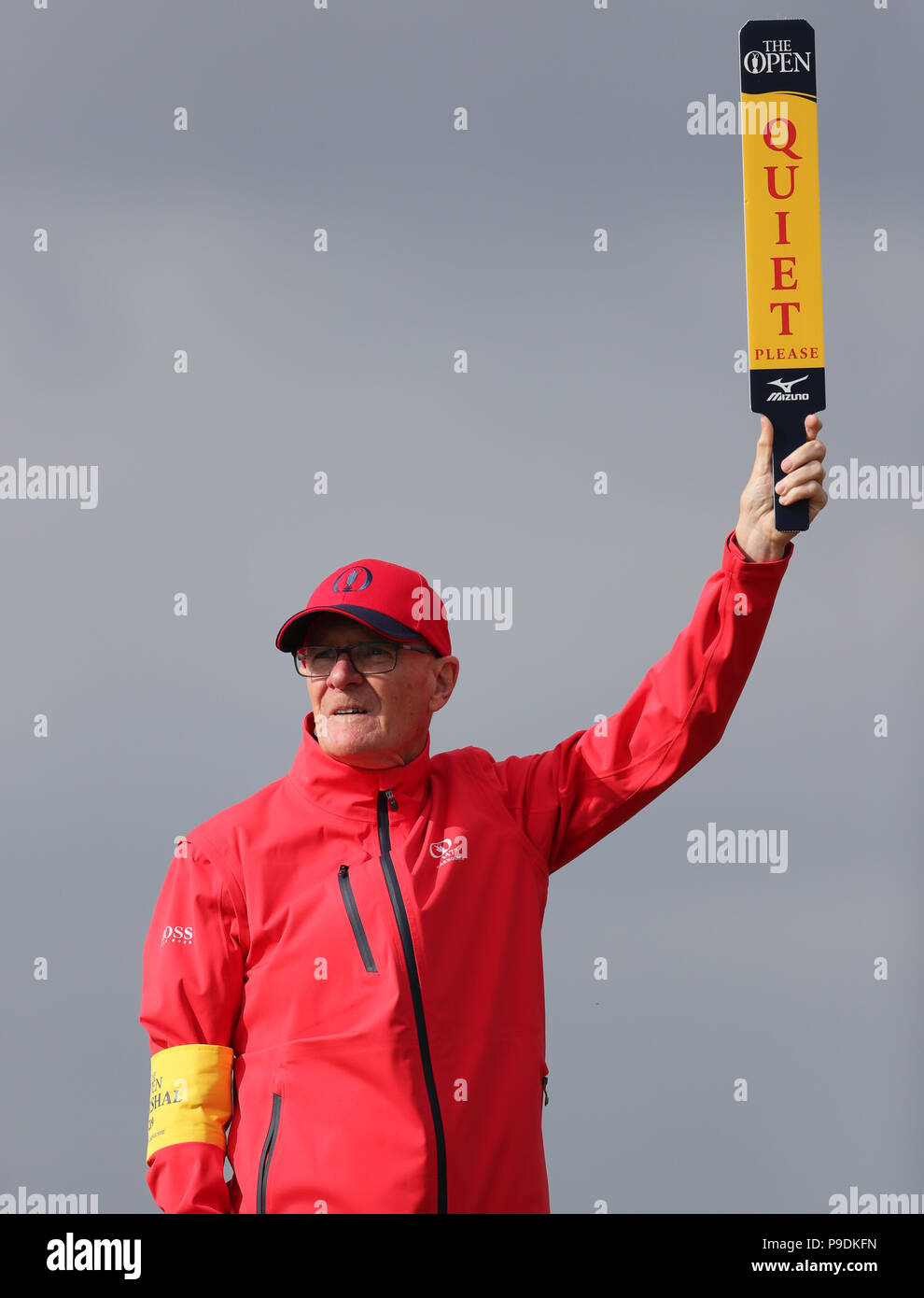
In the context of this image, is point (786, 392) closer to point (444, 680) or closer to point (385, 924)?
point (444, 680)

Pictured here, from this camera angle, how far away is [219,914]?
9.73 feet

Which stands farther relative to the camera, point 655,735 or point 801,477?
point 655,735

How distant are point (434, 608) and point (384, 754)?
40 cm

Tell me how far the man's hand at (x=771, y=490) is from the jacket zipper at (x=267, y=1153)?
1.55 m

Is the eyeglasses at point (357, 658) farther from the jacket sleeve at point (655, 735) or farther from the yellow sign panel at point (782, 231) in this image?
the yellow sign panel at point (782, 231)

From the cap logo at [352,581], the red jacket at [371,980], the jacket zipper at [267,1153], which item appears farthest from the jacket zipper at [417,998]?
the cap logo at [352,581]

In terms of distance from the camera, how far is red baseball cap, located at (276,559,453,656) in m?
3.12

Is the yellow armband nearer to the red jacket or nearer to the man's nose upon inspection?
the red jacket

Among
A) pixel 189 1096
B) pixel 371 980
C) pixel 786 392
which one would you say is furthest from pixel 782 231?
pixel 189 1096

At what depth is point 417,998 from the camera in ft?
9.50

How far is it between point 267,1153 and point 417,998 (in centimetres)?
44

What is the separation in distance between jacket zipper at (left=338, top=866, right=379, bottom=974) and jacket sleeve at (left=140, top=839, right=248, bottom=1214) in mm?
225

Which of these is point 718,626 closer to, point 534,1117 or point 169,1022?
point 534,1117
